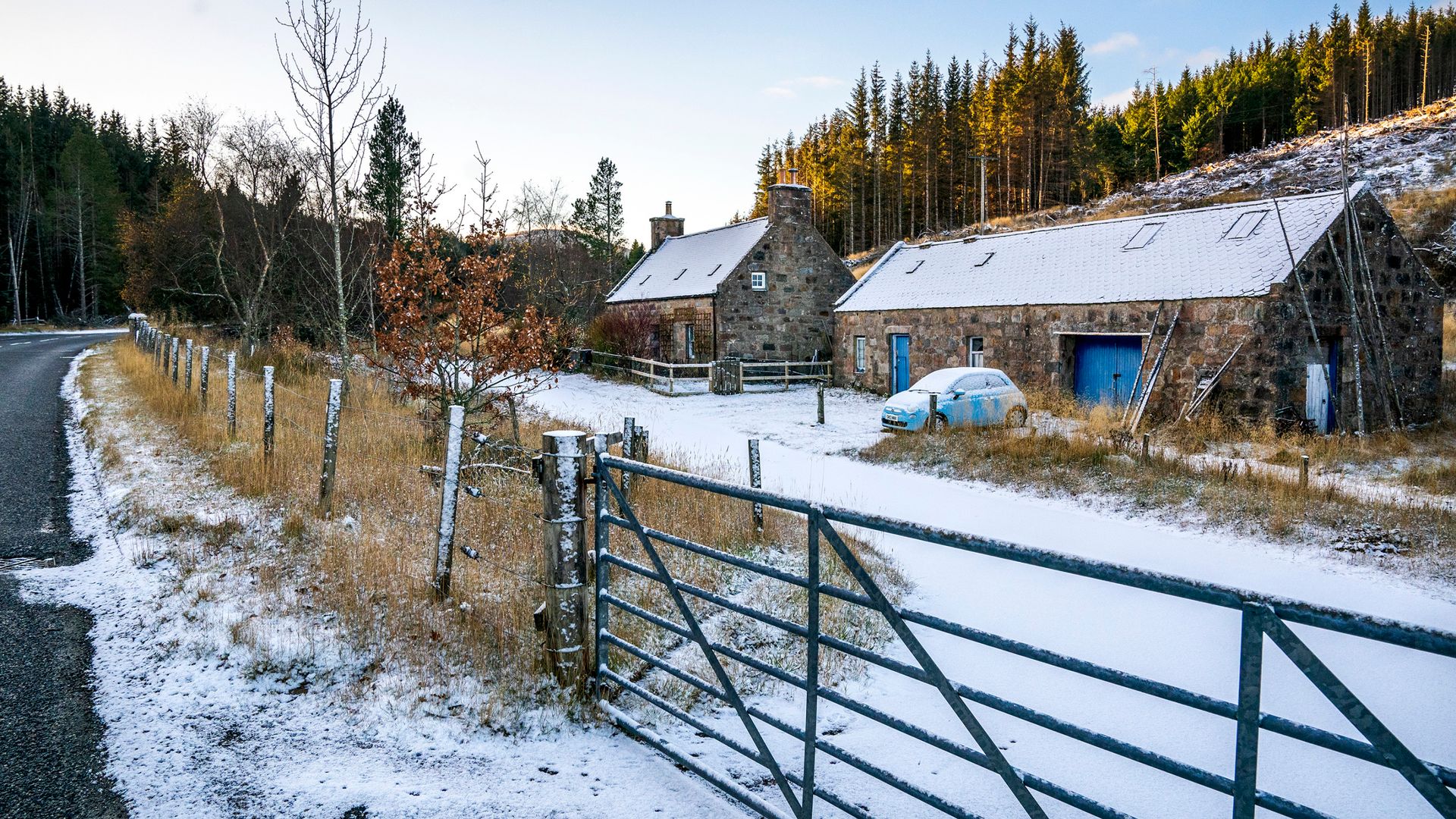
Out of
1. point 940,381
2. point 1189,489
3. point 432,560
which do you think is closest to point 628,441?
point 432,560

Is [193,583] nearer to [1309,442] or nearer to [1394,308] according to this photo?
[1309,442]

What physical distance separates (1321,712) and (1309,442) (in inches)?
482

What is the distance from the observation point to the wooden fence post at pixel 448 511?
5.67 metres

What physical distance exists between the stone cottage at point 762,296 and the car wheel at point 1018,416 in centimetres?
1456

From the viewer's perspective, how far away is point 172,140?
198 feet

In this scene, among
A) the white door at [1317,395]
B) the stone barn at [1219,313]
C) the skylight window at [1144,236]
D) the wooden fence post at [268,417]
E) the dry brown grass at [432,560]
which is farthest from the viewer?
the skylight window at [1144,236]

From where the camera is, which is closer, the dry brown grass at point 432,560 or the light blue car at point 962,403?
the dry brown grass at point 432,560

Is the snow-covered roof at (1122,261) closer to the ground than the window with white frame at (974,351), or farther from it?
farther from it

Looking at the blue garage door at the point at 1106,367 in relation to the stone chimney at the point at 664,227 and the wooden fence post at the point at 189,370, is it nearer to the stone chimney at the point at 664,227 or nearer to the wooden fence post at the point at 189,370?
the wooden fence post at the point at 189,370

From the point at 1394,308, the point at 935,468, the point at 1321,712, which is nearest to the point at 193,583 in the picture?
the point at 1321,712

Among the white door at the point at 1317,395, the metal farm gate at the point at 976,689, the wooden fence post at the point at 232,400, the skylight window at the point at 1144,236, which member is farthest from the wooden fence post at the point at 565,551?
the skylight window at the point at 1144,236

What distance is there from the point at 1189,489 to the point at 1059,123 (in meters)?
60.0

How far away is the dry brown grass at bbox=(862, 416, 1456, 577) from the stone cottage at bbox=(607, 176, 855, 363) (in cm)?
1559

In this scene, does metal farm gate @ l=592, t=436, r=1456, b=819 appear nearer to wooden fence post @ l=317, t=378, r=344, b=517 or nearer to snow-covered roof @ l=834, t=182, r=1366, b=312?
wooden fence post @ l=317, t=378, r=344, b=517
